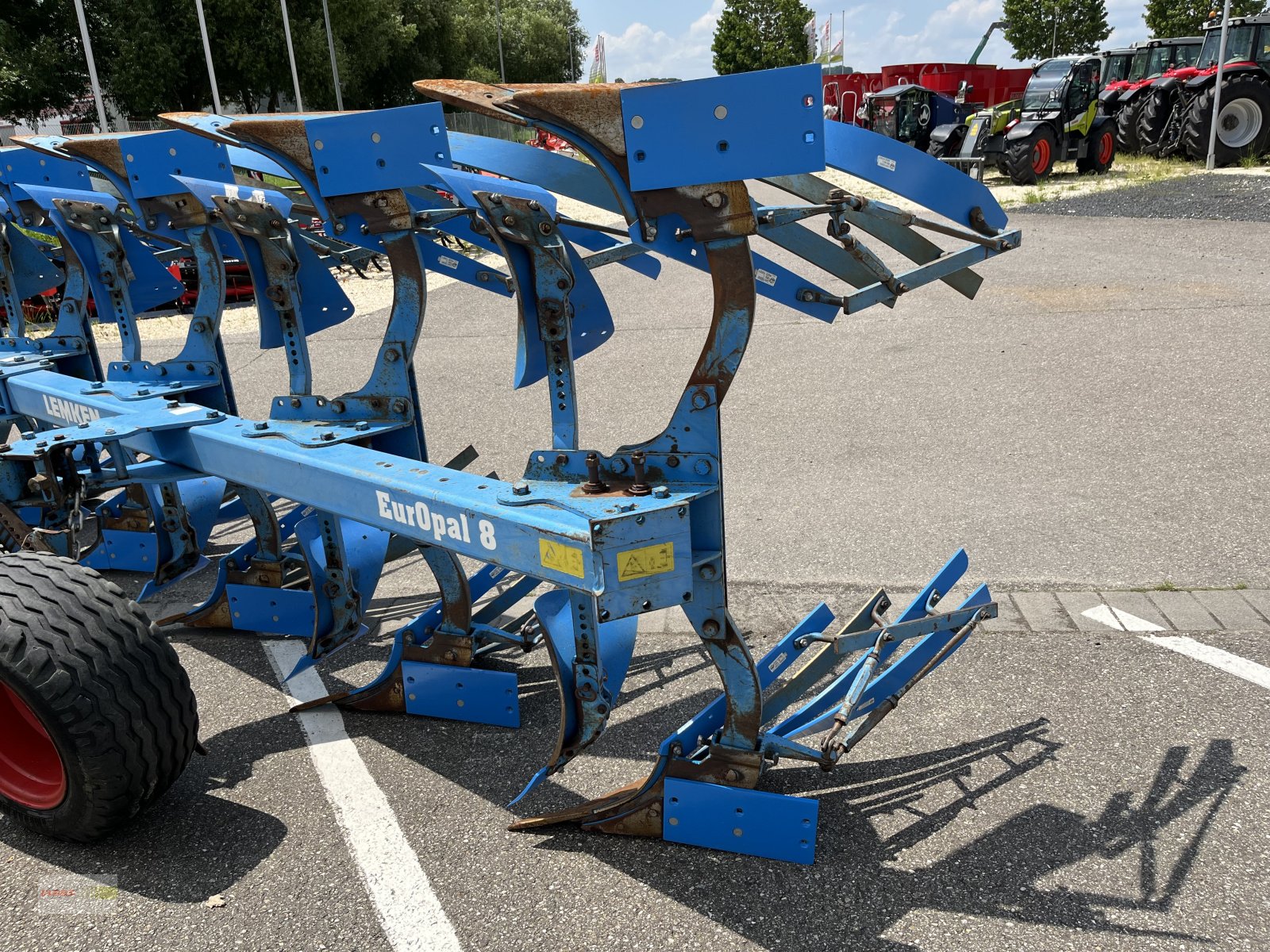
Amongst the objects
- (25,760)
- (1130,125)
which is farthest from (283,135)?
(1130,125)

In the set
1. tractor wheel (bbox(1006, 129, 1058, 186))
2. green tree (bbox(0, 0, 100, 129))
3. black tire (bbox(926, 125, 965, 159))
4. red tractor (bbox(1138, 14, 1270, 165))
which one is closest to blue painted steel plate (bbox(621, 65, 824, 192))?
tractor wheel (bbox(1006, 129, 1058, 186))

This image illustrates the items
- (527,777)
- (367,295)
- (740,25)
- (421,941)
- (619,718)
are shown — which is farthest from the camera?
(740,25)

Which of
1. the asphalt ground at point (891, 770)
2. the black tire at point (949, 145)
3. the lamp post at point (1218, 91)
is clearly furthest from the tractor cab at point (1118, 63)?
the asphalt ground at point (891, 770)

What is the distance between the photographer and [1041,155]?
18.4 meters

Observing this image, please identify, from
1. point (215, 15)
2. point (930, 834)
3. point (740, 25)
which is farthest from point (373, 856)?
point (740, 25)

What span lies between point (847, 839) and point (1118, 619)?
1834mm

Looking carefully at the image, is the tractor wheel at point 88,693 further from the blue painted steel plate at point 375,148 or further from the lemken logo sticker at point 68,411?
the blue painted steel plate at point 375,148

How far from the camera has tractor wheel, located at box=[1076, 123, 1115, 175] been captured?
61.4ft

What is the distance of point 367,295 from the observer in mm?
13641

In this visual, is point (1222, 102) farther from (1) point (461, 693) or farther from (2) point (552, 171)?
(1) point (461, 693)

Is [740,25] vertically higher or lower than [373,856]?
higher

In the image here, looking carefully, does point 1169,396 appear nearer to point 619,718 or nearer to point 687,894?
point 619,718

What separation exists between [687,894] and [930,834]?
28.6 inches

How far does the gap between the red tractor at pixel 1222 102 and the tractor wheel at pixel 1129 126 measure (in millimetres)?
195
